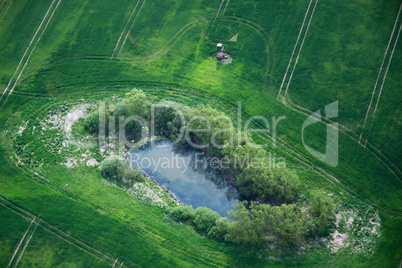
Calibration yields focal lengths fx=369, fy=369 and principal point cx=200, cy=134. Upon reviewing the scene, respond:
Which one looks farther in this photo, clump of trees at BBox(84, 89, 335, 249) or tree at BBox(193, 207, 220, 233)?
tree at BBox(193, 207, 220, 233)

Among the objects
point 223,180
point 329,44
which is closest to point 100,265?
point 223,180

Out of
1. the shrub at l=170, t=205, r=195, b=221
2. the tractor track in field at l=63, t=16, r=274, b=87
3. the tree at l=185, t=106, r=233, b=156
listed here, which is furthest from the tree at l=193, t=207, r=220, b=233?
the tractor track in field at l=63, t=16, r=274, b=87

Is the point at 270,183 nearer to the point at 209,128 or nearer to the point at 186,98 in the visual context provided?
the point at 209,128

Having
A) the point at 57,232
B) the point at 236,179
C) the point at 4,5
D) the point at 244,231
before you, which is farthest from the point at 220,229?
the point at 4,5

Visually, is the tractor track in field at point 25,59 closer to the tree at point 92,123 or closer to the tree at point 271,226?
the tree at point 92,123

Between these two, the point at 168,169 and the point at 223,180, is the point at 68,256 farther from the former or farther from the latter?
the point at 223,180

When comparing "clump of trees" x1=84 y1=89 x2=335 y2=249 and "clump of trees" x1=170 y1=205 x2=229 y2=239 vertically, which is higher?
"clump of trees" x1=84 y1=89 x2=335 y2=249

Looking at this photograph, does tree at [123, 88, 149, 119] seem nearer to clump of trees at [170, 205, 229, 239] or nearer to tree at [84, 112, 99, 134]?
tree at [84, 112, 99, 134]
